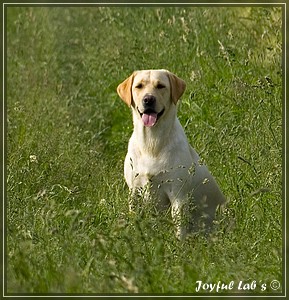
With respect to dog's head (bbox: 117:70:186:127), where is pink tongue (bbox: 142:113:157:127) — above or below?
below

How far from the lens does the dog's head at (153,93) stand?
21.0 feet

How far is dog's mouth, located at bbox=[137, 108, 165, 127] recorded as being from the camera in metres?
6.44

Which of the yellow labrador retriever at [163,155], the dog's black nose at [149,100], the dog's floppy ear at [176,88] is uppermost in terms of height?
the dog's floppy ear at [176,88]

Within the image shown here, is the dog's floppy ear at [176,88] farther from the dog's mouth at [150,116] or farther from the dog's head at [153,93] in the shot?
the dog's mouth at [150,116]

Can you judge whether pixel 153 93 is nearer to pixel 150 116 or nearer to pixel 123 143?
pixel 150 116

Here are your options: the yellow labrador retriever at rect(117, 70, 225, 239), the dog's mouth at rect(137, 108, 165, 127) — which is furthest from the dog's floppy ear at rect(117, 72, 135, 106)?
the dog's mouth at rect(137, 108, 165, 127)

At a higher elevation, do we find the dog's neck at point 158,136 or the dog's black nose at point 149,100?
the dog's black nose at point 149,100

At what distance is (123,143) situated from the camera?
8445mm

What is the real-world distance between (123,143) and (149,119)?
2015 millimetres

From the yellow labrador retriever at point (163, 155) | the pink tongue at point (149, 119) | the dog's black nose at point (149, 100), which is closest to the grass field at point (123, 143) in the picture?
the yellow labrador retriever at point (163, 155)

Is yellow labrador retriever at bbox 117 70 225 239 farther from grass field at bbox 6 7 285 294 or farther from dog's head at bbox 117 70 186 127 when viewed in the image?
grass field at bbox 6 7 285 294

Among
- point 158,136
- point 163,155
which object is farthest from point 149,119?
point 163,155

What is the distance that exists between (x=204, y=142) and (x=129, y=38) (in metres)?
2.77

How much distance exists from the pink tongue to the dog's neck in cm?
7
